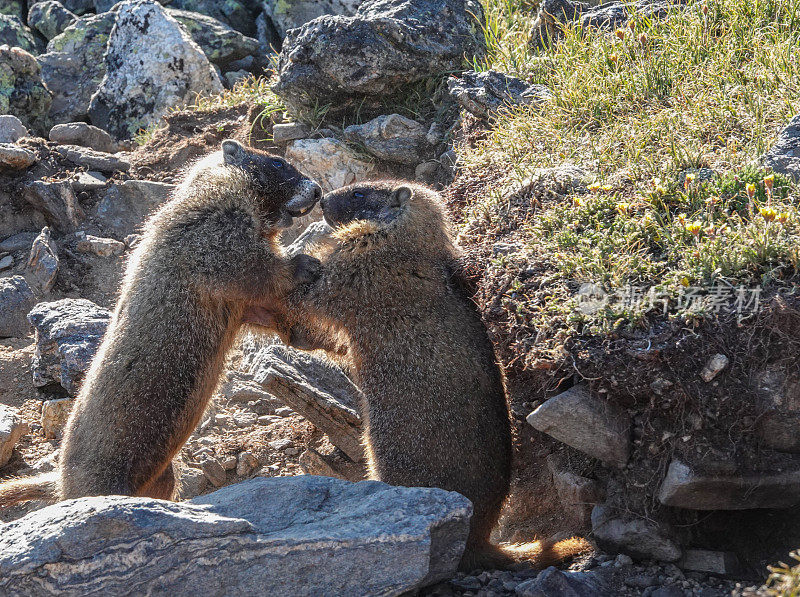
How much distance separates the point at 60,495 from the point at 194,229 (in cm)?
212

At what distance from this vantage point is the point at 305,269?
250 inches

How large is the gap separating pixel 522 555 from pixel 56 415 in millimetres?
4488

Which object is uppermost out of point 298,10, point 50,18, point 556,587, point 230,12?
point 50,18

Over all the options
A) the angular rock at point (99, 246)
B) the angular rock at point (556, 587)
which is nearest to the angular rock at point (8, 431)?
the angular rock at point (99, 246)

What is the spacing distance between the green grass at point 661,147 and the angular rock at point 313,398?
6.71 feet

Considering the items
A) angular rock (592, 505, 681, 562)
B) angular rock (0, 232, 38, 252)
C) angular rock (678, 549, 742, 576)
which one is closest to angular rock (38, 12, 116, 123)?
angular rock (0, 232, 38, 252)

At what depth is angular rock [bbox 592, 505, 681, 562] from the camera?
4.97 meters

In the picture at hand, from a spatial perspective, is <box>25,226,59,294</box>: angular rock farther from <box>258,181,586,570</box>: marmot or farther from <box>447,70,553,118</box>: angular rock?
<box>447,70,553,118</box>: angular rock

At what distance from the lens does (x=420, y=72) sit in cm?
954

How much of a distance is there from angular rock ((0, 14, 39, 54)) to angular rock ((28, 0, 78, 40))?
0.54m

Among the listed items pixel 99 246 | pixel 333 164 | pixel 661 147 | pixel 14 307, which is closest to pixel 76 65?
pixel 99 246

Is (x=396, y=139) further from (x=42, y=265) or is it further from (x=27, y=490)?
(x=27, y=490)

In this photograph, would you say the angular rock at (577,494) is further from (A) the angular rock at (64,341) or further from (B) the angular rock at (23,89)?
Result: (B) the angular rock at (23,89)

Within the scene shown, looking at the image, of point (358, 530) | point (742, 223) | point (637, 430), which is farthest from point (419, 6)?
point (358, 530)
